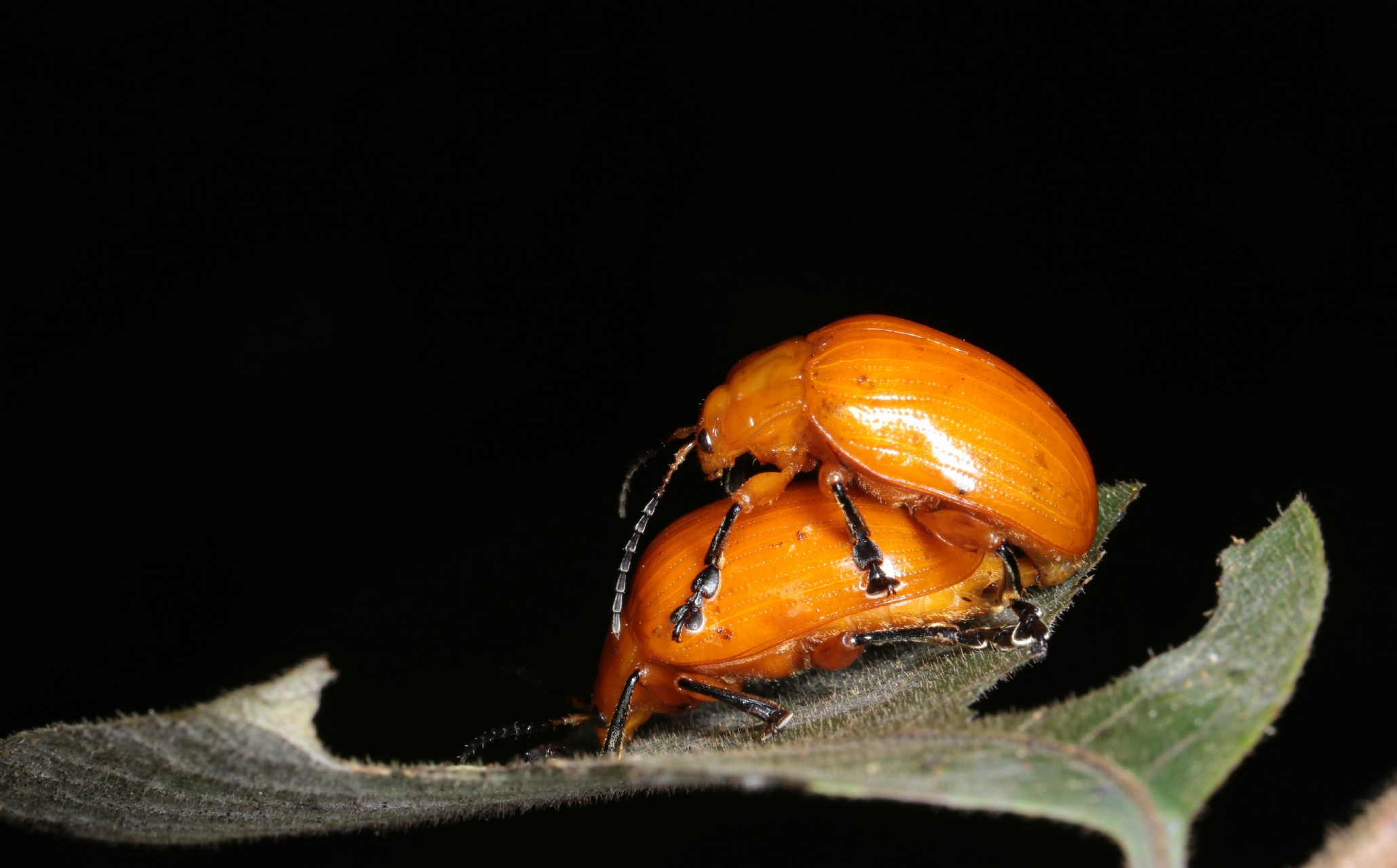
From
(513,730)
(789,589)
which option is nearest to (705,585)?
(789,589)

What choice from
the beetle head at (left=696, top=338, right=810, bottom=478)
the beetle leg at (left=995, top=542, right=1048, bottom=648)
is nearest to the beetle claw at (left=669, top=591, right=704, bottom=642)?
the beetle head at (left=696, top=338, right=810, bottom=478)

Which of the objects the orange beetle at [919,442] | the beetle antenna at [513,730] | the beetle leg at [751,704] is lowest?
the beetle antenna at [513,730]

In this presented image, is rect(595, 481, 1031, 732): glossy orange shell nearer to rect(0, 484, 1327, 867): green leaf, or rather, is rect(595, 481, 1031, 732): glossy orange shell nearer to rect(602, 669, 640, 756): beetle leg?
rect(602, 669, 640, 756): beetle leg

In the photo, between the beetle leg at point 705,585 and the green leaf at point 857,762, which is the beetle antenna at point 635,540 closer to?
the beetle leg at point 705,585

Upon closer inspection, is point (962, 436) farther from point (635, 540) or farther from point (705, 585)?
point (635, 540)

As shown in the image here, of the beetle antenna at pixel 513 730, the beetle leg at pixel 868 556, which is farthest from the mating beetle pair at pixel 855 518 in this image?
the beetle antenna at pixel 513 730

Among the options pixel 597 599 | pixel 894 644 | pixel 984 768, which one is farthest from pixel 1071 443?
pixel 597 599

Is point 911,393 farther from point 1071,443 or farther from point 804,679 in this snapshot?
point 804,679
